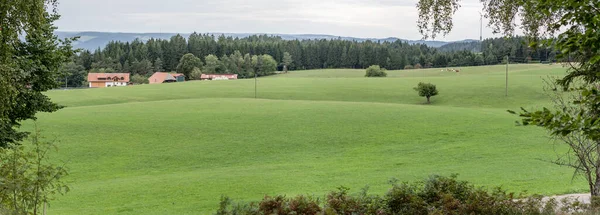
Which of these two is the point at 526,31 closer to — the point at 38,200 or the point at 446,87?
the point at 38,200

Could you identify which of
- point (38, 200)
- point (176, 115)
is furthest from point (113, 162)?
point (38, 200)

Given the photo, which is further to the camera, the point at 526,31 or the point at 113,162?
the point at 113,162

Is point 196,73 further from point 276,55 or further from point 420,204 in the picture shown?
point 420,204

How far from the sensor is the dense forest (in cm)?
14838

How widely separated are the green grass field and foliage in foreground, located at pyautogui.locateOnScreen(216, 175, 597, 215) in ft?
29.2

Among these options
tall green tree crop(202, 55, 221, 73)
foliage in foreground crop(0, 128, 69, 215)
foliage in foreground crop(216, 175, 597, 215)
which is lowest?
foliage in foreground crop(216, 175, 597, 215)

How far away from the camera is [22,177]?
450 inches

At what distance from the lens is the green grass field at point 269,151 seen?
23219 millimetres

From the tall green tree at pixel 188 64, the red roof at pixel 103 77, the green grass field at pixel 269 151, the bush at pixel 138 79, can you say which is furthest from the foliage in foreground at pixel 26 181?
the tall green tree at pixel 188 64

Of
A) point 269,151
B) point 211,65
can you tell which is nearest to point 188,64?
point 211,65

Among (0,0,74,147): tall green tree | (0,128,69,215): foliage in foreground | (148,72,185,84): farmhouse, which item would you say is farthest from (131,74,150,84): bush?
(0,128,69,215): foliage in foreground

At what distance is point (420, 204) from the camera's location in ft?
36.9

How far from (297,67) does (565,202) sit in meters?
169

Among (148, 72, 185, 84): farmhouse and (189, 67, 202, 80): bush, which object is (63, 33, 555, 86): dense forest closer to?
(189, 67, 202, 80): bush
